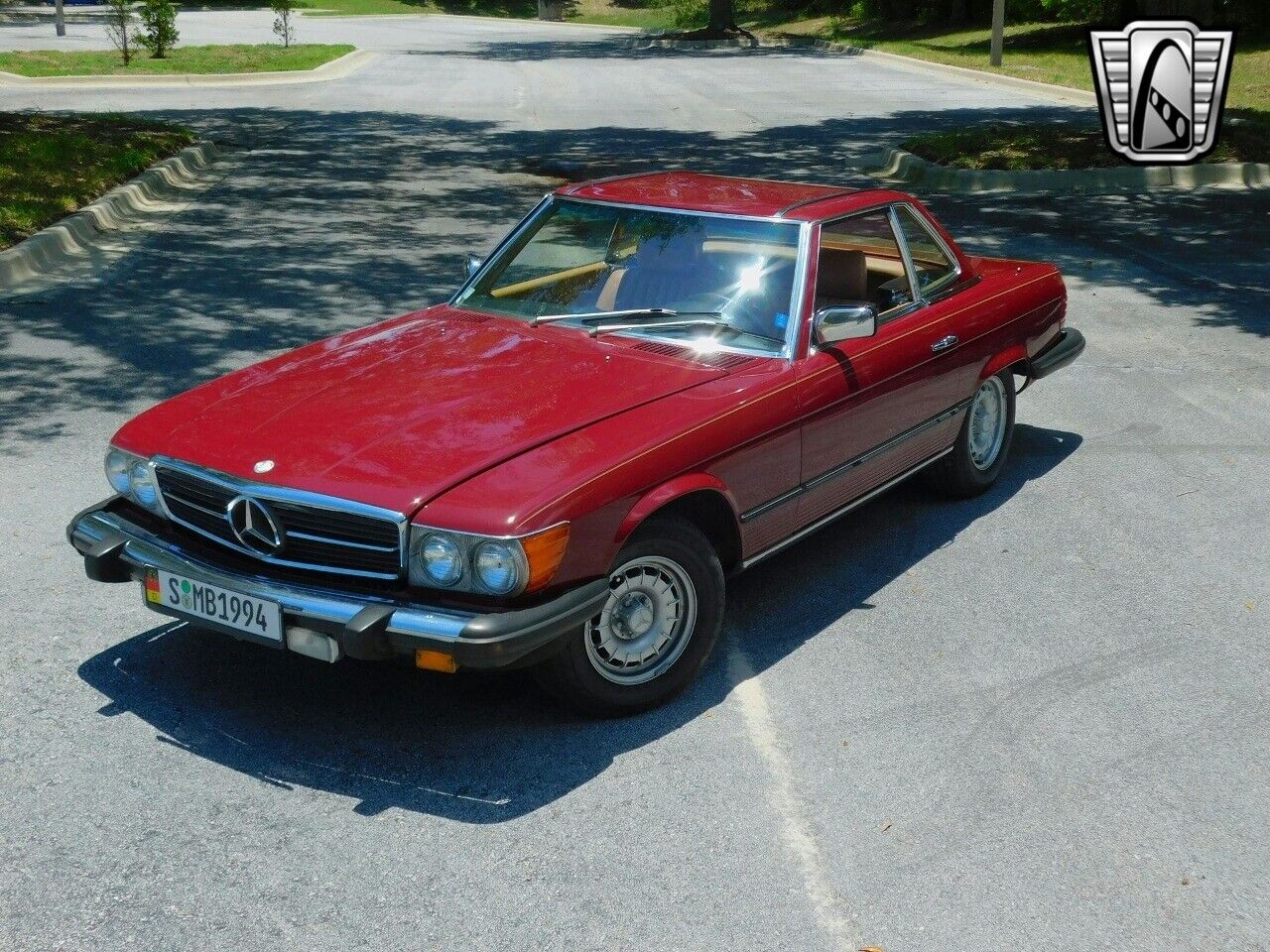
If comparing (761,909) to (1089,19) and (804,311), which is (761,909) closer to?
(804,311)

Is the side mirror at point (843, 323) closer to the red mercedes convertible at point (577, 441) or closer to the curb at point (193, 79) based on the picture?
the red mercedes convertible at point (577, 441)

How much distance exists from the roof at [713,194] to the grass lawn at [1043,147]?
10856 millimetres

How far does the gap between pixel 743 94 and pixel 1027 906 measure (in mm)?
24256

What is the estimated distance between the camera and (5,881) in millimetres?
3684

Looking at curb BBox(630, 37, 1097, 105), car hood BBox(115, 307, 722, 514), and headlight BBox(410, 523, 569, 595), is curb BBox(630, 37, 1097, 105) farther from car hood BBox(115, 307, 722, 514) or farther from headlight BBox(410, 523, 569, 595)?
headlight BBox(410, 523, 569, 595)

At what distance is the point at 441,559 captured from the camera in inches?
160

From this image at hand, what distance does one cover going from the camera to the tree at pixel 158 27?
29.3 meters

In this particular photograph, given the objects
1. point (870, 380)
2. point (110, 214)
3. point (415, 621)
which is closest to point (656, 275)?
point (870, 380)

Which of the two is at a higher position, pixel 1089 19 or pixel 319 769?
pixel 1089 19

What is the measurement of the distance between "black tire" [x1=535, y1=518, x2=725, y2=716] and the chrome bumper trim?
452 millimetres

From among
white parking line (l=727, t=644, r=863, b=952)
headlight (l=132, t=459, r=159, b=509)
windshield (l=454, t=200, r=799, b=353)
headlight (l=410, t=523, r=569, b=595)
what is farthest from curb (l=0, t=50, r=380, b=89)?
headlight (l=410, t=523, r=569, b=595)

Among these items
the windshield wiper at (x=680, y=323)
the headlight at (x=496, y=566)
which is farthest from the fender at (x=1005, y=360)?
the headlight at (x=496, y=566)


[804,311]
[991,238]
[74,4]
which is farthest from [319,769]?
[74,4]

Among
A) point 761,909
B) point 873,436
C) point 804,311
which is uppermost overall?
point 804,311
